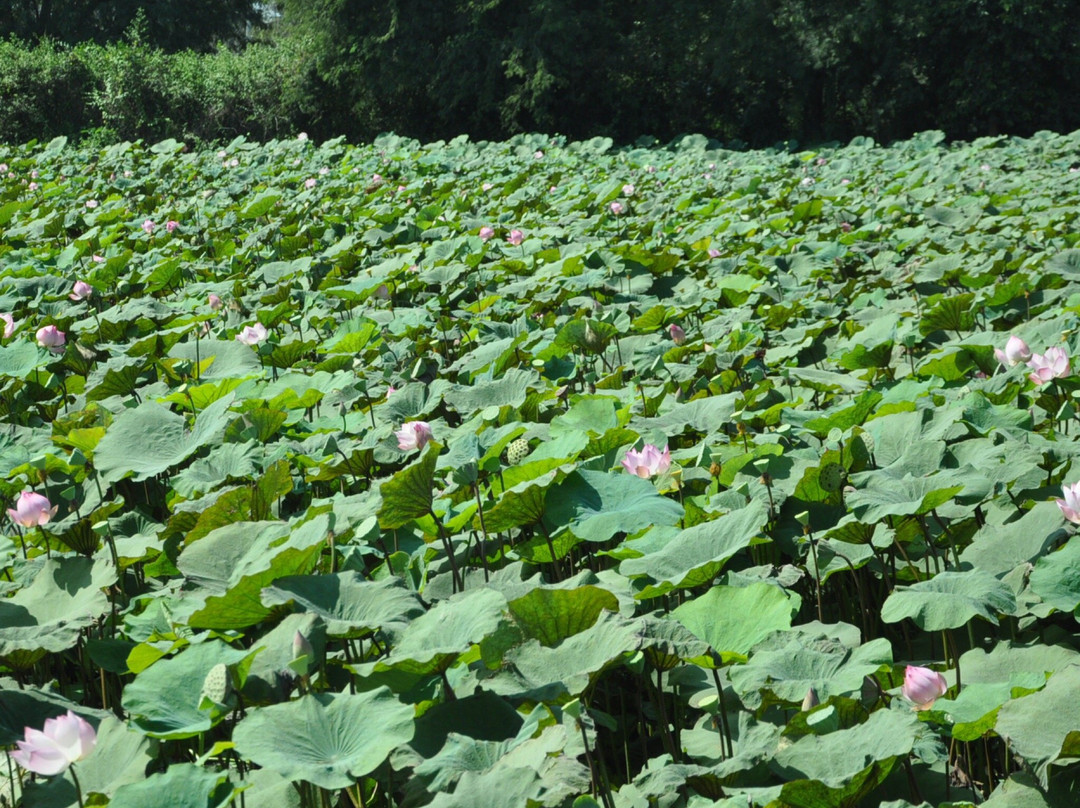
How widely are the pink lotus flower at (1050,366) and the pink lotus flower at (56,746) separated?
1787 mm

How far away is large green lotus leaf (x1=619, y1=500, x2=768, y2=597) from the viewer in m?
1.38

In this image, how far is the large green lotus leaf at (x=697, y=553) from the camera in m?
1.38

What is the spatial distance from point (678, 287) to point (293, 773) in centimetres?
324

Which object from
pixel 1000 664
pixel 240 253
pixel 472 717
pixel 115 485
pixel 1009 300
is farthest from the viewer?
pixel 240 253

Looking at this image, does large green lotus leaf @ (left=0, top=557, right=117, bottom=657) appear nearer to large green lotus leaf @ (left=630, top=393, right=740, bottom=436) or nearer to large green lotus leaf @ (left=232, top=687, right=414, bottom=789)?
large green lotus leaf @ (left=232, top=687, right=414, bottom=789)

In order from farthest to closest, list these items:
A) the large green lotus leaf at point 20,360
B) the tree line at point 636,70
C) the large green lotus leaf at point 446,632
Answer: the tree line at point 636,70, the large green lotus leaf at point 20,360, the large green lotus leaf at point 446,632

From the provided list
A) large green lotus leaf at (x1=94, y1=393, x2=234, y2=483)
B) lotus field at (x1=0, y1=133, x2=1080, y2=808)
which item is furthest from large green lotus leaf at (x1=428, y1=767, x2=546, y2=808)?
large green lotus leaf at (x1=94, y1=393, x2=234, y2=483)

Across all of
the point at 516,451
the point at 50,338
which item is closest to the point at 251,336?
the point at 50,338

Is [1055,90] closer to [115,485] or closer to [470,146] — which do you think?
[470,146]

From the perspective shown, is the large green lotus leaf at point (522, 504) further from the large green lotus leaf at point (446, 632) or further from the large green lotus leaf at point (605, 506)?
the large green lotus leaf at point (446, 632)

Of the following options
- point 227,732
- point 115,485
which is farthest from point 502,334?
point 227,732

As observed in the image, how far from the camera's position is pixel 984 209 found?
17.4 feet

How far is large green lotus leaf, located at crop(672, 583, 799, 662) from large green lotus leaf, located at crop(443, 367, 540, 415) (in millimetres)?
956

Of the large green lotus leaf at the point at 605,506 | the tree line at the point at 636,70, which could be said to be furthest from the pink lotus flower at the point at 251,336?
the tree line at the point at 636,70
